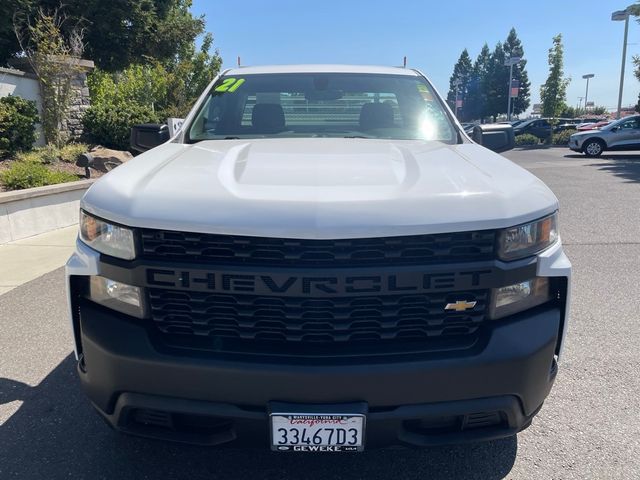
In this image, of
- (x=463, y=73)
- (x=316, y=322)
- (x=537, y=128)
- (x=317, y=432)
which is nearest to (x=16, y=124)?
(x=316, y=322)

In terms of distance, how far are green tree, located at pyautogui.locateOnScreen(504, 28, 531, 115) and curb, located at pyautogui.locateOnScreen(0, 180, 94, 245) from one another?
2874 inches

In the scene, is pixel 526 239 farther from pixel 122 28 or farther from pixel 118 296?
pixel 122 28

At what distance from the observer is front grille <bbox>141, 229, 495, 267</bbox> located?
1.87 metres

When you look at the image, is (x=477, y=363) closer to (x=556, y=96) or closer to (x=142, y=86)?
(x=142, y=86)

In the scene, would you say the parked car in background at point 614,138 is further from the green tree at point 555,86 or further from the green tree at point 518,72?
the green tree at point 518,72

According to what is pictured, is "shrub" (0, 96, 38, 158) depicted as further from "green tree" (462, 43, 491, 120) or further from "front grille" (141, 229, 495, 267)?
"green tree" (462, 43, 491, 120)

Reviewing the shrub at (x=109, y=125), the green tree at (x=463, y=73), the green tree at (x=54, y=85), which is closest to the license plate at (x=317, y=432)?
the green tree at (x=54, y=85)

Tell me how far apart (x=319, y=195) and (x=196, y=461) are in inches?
56.2

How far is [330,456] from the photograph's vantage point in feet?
8.22

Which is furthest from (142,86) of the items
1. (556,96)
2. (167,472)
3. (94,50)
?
(556,96)

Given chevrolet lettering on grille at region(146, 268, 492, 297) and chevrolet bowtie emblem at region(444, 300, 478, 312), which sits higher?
chevrolet lettering on grille at region(146, 268, 492, 297)

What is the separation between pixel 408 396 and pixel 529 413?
53cm

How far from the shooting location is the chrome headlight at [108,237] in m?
1.95

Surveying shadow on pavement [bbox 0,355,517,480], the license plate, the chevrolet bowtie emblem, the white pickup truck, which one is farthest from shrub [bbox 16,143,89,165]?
the chevrolet bowtie emblem
